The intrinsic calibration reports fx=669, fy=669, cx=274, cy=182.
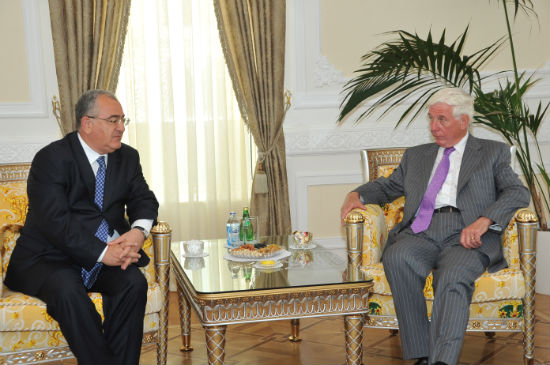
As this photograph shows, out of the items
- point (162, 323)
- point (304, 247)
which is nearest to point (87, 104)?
point (162, 323)

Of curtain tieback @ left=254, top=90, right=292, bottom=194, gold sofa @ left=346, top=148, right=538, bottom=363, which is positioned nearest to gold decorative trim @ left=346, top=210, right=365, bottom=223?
gold sofa @ left=346, top=148, right=538, bottom=363

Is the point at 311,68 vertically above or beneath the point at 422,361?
above

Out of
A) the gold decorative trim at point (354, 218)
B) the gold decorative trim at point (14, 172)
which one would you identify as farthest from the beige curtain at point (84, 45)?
the gold decorative trim at point (354, 218)

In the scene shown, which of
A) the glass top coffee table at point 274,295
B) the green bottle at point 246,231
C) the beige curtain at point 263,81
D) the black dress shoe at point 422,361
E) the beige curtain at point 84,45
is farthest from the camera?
the beige curtain at point 263,81

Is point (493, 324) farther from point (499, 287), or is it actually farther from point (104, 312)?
point (104, 312)

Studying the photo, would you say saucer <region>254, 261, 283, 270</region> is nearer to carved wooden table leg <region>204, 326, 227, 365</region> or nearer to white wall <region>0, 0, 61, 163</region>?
carved wooden table leg <region>204, 326, 227, 365</region>

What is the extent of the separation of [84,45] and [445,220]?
8.87 ft

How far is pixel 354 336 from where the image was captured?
9.96 feet

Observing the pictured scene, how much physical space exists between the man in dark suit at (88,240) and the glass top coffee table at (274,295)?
0.30m

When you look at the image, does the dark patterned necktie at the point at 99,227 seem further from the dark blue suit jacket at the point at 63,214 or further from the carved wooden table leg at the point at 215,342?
the carved wooden table leg at the point at 215,342

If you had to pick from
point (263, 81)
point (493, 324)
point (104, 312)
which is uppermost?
point (263, 81)

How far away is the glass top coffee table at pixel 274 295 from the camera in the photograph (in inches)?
112

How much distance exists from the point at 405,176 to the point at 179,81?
198cm

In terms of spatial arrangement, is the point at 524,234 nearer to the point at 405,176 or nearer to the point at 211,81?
the point at 405,176
